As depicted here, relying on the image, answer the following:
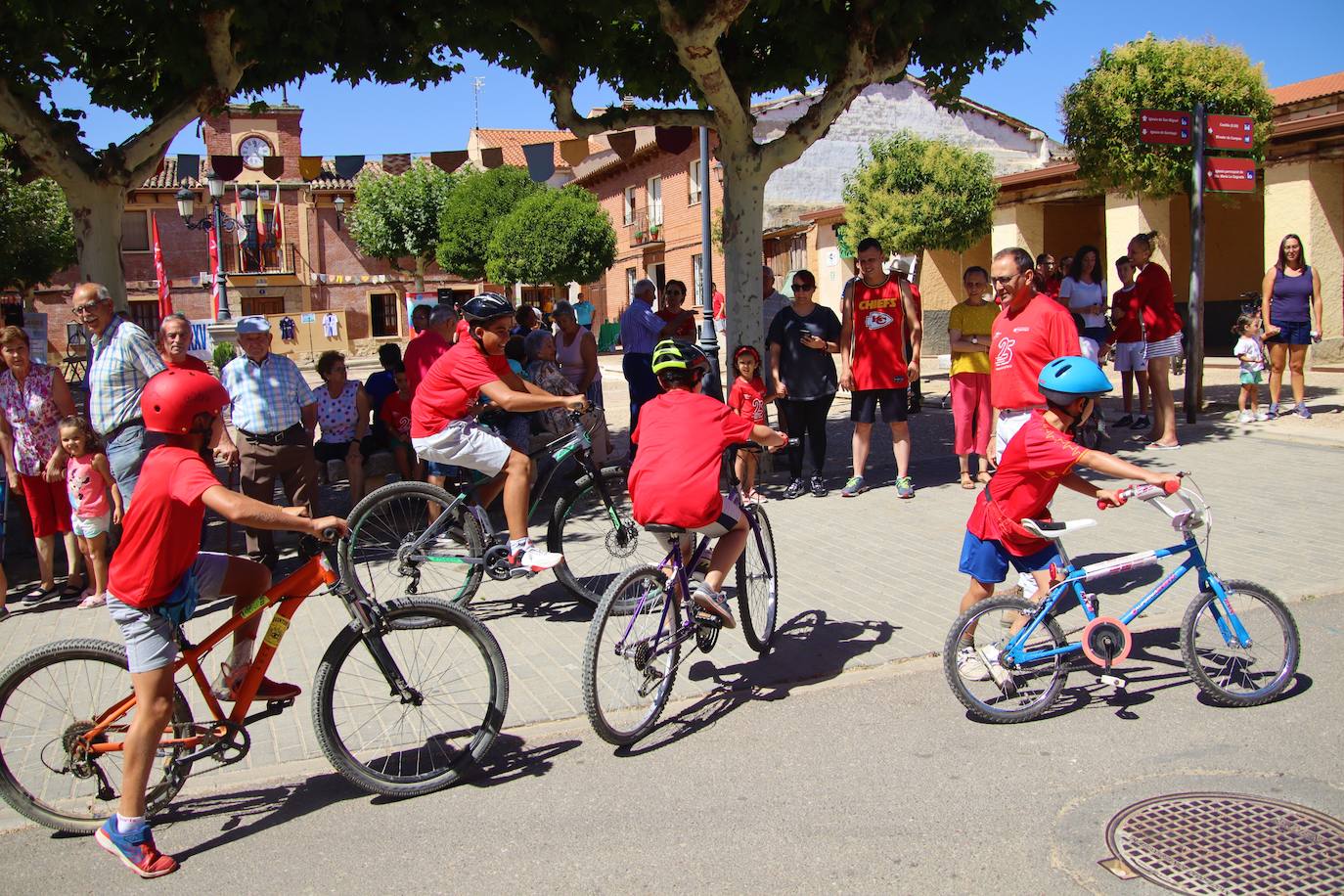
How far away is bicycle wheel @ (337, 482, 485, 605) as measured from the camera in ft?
20.9

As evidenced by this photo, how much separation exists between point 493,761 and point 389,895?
1087 mm

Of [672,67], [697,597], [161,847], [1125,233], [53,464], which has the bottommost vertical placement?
[161,847]

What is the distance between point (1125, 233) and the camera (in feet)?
63.8

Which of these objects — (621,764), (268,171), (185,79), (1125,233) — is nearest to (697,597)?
(621,764)

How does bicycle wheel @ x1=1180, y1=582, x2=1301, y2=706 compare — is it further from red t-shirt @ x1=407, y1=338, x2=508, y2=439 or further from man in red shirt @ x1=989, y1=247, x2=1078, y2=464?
red t-shirt @ x1=407, y1=338, x2=508, y2=439

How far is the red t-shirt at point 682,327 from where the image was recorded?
10.7 meters

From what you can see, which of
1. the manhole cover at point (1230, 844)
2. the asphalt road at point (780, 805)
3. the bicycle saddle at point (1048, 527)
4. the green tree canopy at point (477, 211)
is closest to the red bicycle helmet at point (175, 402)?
the asphalt road at point (780, 805)

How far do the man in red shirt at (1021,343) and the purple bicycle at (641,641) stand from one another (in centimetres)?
175

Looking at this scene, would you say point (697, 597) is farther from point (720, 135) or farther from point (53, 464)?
point (720, 135)

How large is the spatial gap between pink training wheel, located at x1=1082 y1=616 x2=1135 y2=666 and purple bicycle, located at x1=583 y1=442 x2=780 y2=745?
62.6 inches

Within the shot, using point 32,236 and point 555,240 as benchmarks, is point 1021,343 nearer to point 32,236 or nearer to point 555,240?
point 555,240

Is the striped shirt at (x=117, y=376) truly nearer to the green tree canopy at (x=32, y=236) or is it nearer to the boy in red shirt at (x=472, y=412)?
the boy in red shirt at (x=472, y=412)

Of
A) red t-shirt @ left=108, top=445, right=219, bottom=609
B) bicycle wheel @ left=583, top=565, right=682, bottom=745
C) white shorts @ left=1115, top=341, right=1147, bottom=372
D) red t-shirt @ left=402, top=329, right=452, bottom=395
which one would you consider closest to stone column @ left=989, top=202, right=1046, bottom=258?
white shorts @ left=1115, top=341, right=1147, bottom=372

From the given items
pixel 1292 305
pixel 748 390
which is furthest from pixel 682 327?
pixel 1292 305
